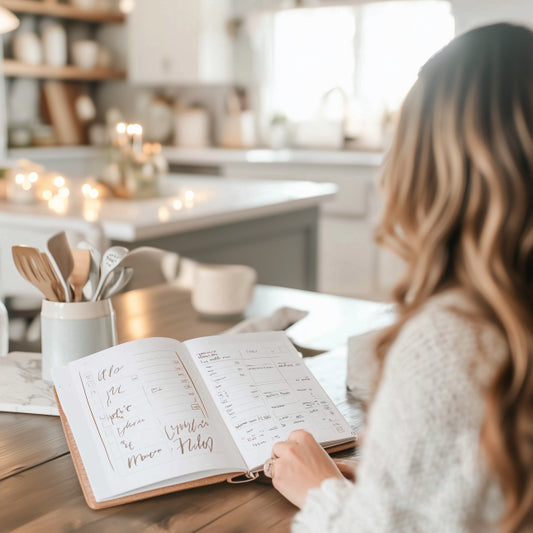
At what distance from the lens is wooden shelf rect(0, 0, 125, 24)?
16.2ft

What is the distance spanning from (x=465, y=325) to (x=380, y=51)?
14.8ft

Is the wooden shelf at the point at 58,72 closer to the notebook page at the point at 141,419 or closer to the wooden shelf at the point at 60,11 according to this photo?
the wooden shelf at the point at 60,11

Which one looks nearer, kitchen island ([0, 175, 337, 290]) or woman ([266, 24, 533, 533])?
woman ([266, 24, 533, 533])

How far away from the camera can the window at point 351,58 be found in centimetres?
477

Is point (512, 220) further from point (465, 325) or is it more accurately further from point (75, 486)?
point (75, 486)

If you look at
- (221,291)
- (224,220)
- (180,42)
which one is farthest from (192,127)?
(221,291)

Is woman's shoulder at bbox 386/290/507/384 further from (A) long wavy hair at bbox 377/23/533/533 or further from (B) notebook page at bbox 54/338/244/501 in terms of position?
(B) notebook page at bbox 54/338/244/501

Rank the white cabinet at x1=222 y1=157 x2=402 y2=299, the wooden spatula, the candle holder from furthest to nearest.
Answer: the white cabinet at x1=222 y1=157 x2=402 y2=299, the candle holder, the wooden spatula

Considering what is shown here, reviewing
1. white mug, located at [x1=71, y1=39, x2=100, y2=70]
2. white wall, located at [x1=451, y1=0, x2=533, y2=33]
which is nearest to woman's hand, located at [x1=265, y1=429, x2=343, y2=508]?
white wall, located at [x1=451, y1=0, x2=533, y2=33]

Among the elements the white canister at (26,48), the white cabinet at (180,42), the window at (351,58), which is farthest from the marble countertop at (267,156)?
the white canister at (26,48)

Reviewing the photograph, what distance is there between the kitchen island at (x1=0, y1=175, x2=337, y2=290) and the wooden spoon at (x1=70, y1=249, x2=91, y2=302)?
1.13m

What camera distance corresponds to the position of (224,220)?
109 inches

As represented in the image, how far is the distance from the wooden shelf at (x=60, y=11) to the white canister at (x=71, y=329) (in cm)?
419

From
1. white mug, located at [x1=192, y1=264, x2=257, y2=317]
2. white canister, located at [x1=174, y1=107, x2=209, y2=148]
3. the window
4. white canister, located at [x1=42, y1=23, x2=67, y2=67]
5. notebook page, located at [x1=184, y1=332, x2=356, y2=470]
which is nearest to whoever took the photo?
notebook page, located at [x1=184, y1=332, x2=356, y2=470]
